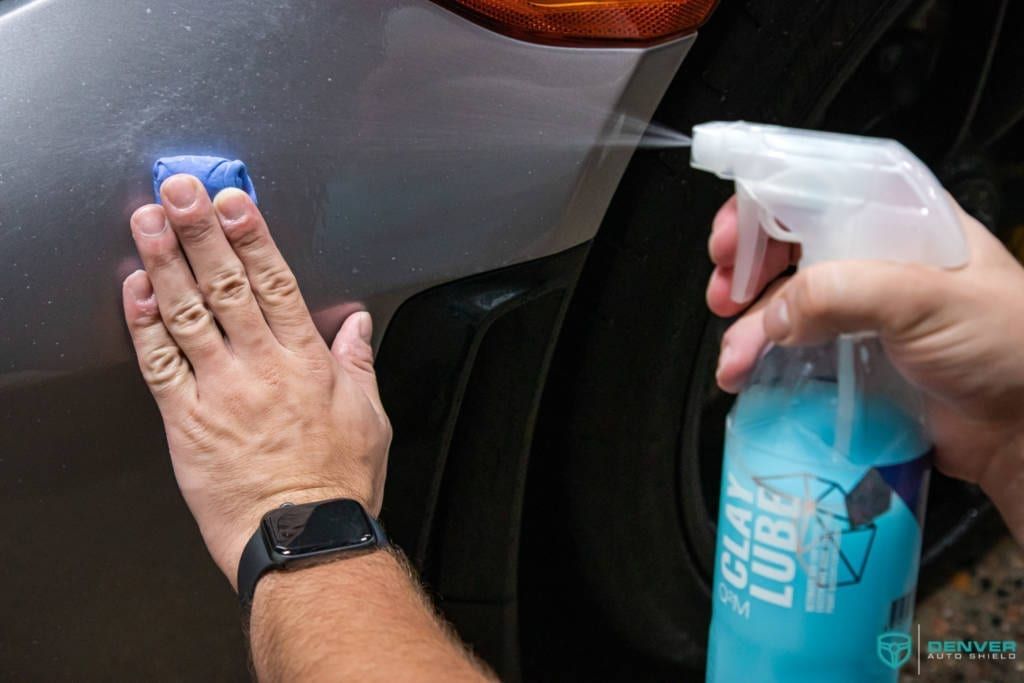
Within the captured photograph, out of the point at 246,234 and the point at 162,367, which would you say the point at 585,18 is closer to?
the point at 246,234

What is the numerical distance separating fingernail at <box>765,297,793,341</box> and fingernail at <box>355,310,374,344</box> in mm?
524

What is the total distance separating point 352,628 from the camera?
3.81 ft

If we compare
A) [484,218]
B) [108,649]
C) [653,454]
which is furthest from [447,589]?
[484,218]

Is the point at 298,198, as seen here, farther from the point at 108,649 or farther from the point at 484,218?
the point at 108,649

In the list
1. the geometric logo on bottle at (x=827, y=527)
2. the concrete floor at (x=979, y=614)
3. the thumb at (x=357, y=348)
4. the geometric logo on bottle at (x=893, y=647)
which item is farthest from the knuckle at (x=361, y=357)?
the concrete floor at (x=979, y=614)

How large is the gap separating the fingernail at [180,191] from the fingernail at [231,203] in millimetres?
31

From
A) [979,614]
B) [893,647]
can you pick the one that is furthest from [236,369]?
[979,614]

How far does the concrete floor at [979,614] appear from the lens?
7.50ft

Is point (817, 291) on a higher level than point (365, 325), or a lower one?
higher

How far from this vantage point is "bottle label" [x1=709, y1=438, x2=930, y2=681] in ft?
3.54

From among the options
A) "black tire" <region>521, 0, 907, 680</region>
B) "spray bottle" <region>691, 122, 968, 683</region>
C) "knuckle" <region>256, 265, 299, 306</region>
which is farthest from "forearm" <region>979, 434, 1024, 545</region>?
"knuckle" <region>256, 265, 299, 306</region>

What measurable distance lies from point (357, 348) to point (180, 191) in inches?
11.8

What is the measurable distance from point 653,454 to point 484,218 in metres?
0.53

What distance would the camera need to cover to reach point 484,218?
53.9 inches
